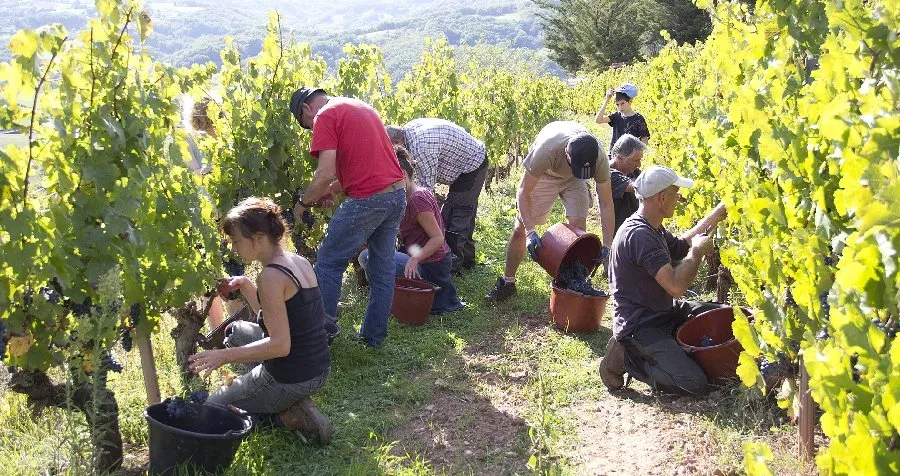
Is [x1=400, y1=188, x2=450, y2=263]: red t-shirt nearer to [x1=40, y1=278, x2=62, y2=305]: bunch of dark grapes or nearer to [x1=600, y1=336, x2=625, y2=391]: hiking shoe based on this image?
[x1=600, y1=336, x2=625, y2=391]: hiking shoe

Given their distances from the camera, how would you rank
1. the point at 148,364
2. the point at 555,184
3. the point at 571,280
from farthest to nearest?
the point at 555,184 < the point at 571,280 < the point at 148,364

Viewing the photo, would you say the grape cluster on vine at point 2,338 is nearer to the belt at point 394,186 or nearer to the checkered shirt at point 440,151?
the belt at point 394,186

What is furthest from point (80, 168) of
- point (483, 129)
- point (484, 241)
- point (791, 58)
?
point (483, 129)

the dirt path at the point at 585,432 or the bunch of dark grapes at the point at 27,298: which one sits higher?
the bunch of dark grapes at the point at 27,298

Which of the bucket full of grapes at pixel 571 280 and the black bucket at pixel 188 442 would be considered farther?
the bucket full of grapes at pixel 571 280

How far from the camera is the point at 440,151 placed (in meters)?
5.74

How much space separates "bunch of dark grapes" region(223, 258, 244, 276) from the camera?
4767 millimetres

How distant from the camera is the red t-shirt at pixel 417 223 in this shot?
5.06 metres

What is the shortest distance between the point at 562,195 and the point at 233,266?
2.34 meters

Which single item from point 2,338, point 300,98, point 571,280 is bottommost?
point 571,280

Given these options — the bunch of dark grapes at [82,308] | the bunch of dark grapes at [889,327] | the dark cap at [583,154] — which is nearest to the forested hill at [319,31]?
the dark cap at [583,154]

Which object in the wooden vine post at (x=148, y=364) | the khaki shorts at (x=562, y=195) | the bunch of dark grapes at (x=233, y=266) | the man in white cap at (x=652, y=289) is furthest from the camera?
the khaki shorts at (x=562, y=195)

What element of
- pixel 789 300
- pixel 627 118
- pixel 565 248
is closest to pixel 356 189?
pixel 565 248

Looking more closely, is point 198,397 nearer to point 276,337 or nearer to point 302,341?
point 276,337
